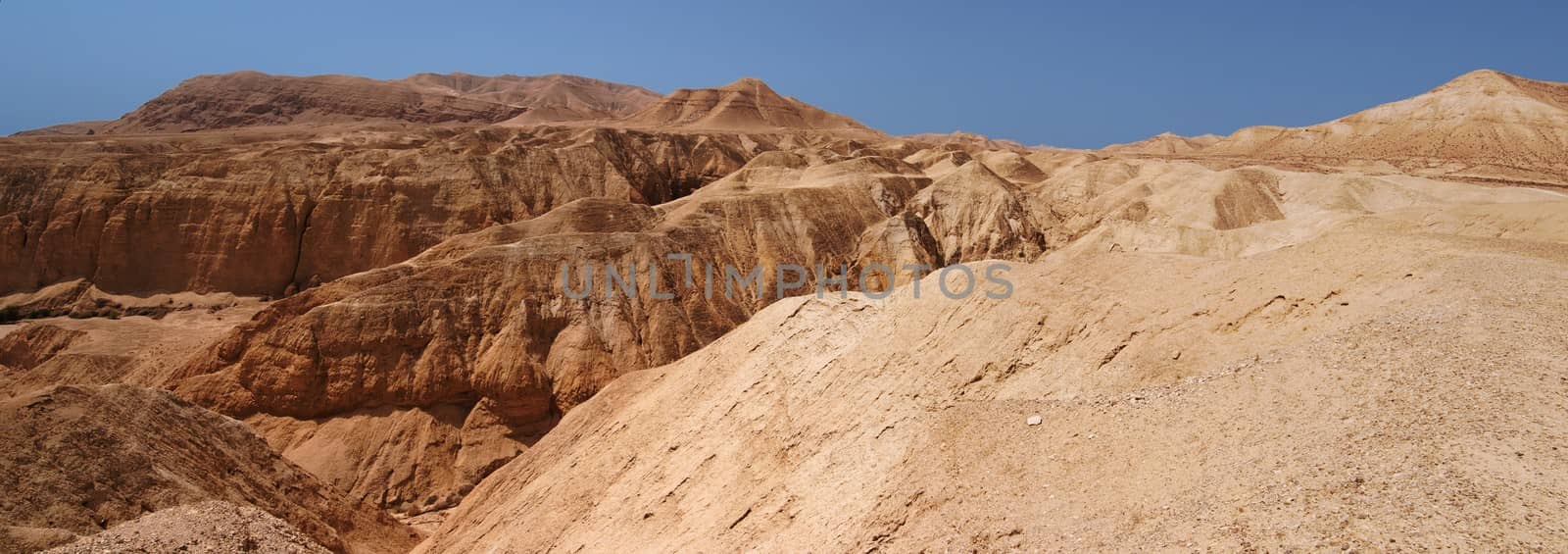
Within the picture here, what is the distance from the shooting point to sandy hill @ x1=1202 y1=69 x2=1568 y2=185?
1975 inches

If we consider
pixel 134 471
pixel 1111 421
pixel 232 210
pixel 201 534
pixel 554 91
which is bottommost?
pixel 201 534

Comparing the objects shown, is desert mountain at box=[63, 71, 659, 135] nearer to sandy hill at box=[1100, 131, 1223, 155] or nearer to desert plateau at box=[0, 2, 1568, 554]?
desert plateau at box=[0, 2, 1568, 554]

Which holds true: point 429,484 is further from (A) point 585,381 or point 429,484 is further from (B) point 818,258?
(B) point 818,258

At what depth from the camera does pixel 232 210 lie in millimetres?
36031

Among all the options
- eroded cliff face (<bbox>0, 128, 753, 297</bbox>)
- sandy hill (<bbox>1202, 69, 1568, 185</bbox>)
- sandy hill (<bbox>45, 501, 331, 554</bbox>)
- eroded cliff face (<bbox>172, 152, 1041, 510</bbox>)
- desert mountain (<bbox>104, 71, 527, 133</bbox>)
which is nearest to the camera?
sandy hill (<bbox>45, 501, 331, 554</bbox>)

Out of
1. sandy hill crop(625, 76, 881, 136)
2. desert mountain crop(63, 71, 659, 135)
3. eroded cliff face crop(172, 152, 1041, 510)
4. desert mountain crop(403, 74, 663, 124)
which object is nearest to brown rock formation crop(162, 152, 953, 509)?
eroded cliff face crop(172, 152, 1041, 510)

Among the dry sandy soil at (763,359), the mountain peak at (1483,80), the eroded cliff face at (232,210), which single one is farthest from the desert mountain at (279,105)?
the mountain peak at (1483,80)

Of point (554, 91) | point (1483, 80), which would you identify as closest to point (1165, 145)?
point (1483, 80)

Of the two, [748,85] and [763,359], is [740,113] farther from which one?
[763,359]

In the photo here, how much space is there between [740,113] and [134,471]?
78689 mm

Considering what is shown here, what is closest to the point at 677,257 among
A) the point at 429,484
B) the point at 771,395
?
the point at 429,484

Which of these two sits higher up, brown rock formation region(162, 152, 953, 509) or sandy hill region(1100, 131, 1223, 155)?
sandy hill region(1100, 131, 1223, 155)

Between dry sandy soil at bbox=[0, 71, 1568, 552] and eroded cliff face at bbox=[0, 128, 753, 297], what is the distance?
0.55 feet

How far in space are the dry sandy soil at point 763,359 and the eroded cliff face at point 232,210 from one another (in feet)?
0.55
